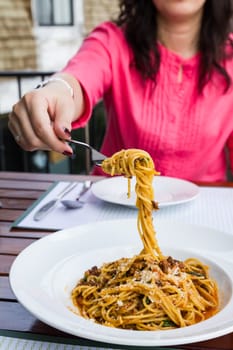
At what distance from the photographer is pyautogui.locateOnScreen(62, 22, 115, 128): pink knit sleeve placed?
151 cm

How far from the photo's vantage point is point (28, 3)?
5.63 meters

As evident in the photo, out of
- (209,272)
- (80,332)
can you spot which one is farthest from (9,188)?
(80,332)

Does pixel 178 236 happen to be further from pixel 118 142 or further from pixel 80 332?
pixel 118 142

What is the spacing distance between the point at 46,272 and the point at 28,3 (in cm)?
537

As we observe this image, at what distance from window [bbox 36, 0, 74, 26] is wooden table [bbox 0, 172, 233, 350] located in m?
4.99

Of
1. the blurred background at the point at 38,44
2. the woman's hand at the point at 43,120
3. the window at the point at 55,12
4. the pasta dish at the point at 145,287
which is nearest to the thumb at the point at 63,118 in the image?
the woman's hand at the point at 43,120

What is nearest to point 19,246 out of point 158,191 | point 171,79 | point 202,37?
point 158,191

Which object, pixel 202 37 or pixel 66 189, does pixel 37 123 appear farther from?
pixel 202 37

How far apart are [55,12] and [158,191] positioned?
18.4ft

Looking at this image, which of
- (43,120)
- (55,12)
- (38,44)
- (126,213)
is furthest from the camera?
(55,12)

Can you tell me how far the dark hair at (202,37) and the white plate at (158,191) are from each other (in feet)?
1.72

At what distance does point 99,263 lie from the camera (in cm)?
91

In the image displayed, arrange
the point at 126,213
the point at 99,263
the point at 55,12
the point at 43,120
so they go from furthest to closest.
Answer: the point at 55,12
the point at 126,213
the point at 43,120
the point at 99,263

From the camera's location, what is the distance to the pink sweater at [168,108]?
1.74 meters
